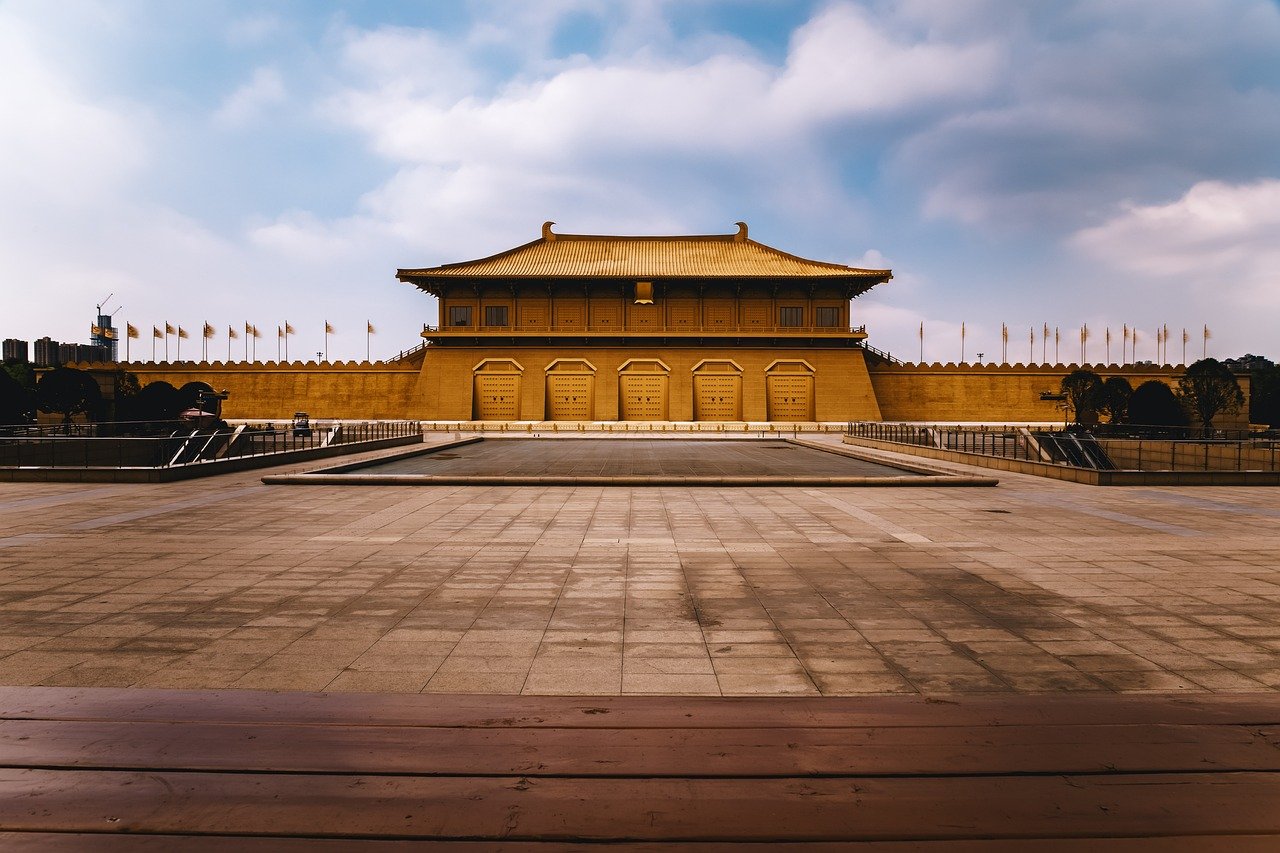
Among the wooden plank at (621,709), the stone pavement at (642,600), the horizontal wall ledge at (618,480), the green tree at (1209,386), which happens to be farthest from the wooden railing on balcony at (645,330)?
the wooden plank at (621,709)

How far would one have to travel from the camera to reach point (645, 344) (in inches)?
1752

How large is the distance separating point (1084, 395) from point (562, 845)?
41.3 metres

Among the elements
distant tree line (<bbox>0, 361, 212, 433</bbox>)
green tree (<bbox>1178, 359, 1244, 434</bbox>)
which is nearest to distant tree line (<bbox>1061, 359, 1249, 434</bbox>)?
green tree (<bbox>1178, 359, 1244, 434</bbox>)

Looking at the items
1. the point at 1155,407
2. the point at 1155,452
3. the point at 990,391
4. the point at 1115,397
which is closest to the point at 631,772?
the point at 1155,452

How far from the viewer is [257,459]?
1703 cm

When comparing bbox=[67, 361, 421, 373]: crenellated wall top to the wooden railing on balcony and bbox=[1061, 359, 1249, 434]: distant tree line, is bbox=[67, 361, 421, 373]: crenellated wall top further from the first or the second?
bbox=[1061, 359, 1249, 434]: distant tree line

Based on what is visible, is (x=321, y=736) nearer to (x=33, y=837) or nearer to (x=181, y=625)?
(x=33, y=837)

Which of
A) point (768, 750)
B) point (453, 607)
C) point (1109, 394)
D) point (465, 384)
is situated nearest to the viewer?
point (768, 750)

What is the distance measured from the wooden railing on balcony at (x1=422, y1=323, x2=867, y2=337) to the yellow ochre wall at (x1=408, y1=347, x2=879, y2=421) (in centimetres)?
109

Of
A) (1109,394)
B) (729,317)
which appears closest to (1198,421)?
(1109,394)

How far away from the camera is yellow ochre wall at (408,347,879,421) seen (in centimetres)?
4391

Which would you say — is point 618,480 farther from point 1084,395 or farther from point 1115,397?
point 1115,397

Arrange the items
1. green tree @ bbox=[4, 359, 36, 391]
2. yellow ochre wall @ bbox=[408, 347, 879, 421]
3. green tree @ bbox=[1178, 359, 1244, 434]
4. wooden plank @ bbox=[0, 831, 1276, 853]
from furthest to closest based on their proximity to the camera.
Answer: green tree @ bbox=[4, 359, 36, 391] → yellow ochre wall @ bbox=[408, 347, 879, 421] → green tree @ bbox=[1178, 359, 1244, 434] → wooden plank @ bbox=[0, 831, 1276, 853]

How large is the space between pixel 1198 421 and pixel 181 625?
50.8 meters
